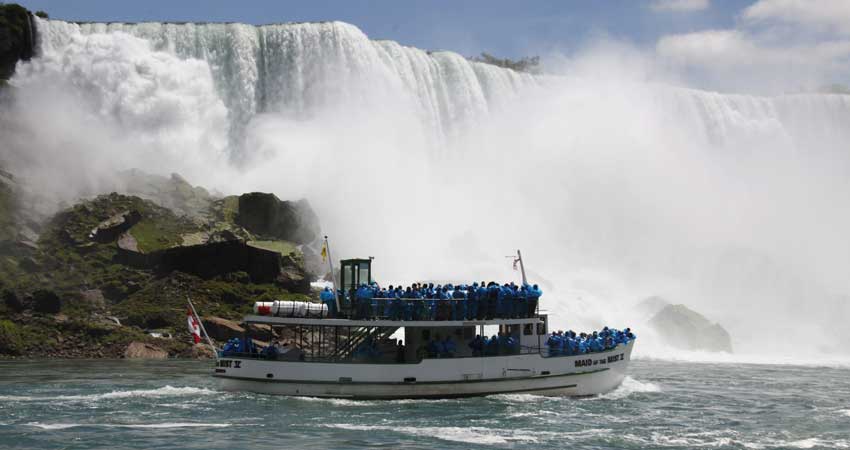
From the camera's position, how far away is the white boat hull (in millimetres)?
40812

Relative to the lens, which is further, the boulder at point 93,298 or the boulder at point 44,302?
the boulder at point 93,298

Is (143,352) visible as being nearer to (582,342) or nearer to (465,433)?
(582,342)

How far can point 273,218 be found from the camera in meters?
80.1

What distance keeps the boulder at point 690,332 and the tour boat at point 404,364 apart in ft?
96.3

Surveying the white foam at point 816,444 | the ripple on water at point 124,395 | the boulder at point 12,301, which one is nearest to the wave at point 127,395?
the ripple on water at point 124,395

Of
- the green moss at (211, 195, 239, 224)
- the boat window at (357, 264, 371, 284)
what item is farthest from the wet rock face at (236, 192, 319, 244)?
the boat window at (357, 264, 371, 284)

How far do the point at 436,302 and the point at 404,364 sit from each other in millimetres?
2891

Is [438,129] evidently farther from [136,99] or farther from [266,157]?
[136,99]

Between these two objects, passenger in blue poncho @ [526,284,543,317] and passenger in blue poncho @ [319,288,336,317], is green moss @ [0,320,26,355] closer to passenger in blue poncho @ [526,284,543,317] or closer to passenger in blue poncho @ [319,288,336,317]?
passenger in blue poncho @ [319,288,336,317]

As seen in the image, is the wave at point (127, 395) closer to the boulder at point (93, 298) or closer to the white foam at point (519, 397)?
the white foam at point (519, 397)

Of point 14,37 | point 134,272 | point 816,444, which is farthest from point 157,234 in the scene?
point 816,444

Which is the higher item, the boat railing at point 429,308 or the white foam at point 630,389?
the boat railing at point 429,308

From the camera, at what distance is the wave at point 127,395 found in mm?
39344

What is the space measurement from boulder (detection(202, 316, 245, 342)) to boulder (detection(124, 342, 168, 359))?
9.37 feet
